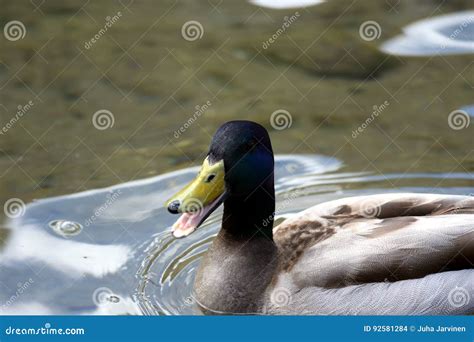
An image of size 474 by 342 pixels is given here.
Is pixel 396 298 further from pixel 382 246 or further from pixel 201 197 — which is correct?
pixel 201 197

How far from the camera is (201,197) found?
6.49 meters

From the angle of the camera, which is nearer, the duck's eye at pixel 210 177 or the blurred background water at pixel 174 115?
the duck's eye at pixel 210 177

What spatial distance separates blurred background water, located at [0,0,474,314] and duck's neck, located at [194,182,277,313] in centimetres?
29

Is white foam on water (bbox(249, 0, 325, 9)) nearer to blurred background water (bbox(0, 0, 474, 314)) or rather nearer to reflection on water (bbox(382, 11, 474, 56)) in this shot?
blurred background water (bbox(0, 0, 474, 314))

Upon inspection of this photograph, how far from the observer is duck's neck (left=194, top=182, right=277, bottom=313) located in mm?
6738

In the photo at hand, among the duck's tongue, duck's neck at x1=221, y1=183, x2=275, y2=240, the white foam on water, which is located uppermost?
the white foam on water

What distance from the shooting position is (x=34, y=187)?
828cm

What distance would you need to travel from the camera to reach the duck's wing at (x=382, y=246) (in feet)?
21.0

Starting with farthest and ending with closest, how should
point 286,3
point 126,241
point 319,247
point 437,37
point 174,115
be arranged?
point 286,3 < point 437,37 < point 174,115 < point 126,241 < point 319,247

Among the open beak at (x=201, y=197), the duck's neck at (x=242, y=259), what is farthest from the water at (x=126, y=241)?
the open beak at (x=201, y=197)

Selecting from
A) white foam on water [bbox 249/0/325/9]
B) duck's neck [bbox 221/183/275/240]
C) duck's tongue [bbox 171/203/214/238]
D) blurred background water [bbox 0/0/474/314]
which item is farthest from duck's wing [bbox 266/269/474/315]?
white foam on water [bbox 249/0/325/9]

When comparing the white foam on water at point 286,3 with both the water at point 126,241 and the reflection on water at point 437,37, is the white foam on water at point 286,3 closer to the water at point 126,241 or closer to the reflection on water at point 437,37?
the reflection on water at point 437,37

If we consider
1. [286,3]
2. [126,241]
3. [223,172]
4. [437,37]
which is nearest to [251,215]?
[223,172]

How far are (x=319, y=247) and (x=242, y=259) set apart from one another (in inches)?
23.1
